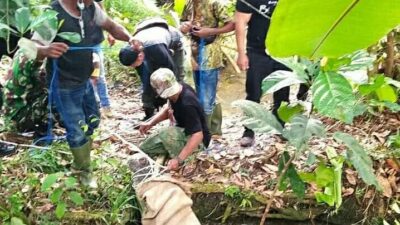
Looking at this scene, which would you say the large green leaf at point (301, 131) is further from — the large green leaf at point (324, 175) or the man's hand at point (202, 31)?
the man's hand at point (202, 31)

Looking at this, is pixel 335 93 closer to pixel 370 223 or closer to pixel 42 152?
pixel 370 223

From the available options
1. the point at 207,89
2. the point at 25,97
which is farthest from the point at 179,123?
the point at 25,97

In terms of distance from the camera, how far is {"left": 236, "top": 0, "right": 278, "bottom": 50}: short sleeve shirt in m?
3.56

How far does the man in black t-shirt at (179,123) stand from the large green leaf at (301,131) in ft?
2.79

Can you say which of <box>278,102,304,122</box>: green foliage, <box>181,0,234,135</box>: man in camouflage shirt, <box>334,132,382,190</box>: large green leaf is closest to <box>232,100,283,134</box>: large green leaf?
<box>278,102,304,122</box>: green foliage

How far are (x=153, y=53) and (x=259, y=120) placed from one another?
51.1 inches

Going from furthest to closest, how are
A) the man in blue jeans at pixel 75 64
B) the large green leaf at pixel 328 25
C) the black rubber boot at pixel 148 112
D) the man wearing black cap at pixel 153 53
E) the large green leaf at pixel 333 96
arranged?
1. the black rubber boot at pixel 148 112
2. the man wearing black cap at pixel 153 53
3. the man in blue jeans at pixel 75 64
4. the large green leaf at pixel 333 96
5. the large green leaf at pixel 328 25

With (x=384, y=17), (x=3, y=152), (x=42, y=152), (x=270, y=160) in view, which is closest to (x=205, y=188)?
(x=270, y=160)

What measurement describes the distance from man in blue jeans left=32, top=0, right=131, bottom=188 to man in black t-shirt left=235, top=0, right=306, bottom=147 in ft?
2.39

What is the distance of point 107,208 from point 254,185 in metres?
0.92

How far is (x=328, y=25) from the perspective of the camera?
1.17 meters

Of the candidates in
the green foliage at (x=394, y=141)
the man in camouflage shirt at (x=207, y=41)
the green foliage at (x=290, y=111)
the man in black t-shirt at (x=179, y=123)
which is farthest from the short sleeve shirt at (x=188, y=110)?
the green foliage at (x=394, y=141)

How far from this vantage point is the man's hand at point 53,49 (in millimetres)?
2885

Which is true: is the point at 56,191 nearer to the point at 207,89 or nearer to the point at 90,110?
the point at 90,110
